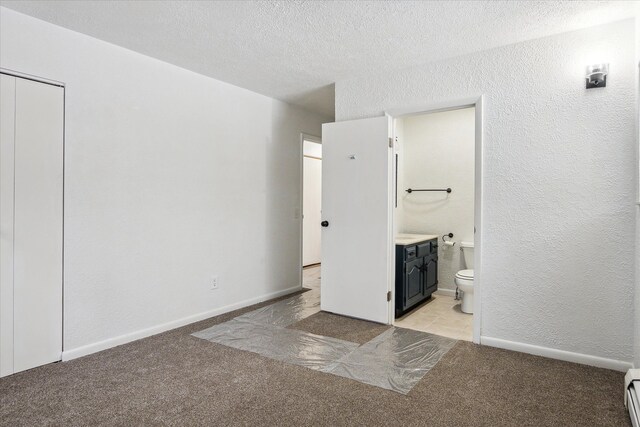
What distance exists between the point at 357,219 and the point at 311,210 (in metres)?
3.18

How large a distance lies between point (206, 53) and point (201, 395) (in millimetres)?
2590

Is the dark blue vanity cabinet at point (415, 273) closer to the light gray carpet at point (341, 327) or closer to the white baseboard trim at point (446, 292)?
the white baseboard trim at point (446, 292)

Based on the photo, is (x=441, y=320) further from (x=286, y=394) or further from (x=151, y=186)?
(x=151, y=186)

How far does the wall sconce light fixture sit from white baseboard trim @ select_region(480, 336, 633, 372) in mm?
1893

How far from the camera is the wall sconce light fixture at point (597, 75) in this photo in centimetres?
257

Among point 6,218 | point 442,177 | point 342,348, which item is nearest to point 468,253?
point 442,177

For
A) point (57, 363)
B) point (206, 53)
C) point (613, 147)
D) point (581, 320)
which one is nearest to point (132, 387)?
point (57, 363)

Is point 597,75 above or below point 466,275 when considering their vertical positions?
above

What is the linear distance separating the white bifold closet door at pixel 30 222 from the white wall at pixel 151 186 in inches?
3.2

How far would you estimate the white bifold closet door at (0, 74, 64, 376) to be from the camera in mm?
2457

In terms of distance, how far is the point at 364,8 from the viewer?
2416mm

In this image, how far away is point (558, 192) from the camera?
9.06 ft

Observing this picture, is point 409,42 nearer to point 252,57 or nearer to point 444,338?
point 252,57

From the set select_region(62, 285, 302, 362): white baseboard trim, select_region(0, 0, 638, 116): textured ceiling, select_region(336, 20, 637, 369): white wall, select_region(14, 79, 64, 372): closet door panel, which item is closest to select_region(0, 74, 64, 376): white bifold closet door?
select_region(14, 79, 64, 372): closet door panel
